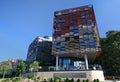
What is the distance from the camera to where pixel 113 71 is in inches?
2395

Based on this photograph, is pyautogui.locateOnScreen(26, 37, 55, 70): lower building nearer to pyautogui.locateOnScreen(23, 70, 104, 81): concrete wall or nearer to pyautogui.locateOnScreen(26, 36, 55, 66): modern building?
pyautogui.locateOnScreen(26, 36, 55, 66): modern building

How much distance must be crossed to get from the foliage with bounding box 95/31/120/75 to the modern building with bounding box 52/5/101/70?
8265 mm

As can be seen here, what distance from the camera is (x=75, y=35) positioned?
Result: 5403 cm

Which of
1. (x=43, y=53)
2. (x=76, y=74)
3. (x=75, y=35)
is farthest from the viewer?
(x=43, y=53)

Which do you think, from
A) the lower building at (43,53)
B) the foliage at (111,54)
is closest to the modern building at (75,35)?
the foliage at (111,54)

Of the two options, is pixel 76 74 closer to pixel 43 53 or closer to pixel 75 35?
pixel 75 35

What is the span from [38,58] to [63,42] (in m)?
18.2

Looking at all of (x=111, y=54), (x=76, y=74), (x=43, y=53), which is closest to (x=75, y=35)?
(x=76, y=74)

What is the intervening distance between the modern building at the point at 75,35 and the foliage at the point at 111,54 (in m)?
8.26

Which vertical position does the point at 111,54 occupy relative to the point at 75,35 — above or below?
below

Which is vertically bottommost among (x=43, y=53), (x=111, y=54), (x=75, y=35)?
(x=111, y=54)

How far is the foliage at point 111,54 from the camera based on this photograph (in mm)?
58259

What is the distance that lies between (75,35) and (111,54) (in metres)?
18.1

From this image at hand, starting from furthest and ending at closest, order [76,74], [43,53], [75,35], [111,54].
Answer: [43,53], [111,54], [75,35], [76,74]
